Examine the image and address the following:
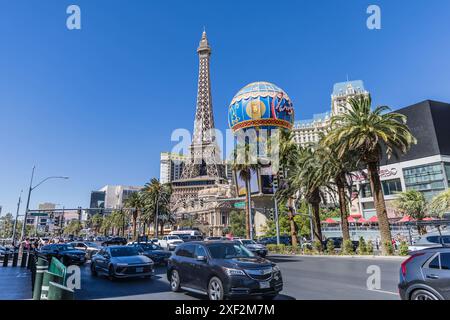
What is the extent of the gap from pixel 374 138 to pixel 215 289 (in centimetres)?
2247

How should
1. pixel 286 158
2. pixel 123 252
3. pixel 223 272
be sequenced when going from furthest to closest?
pixel 286 158 < pixel 123 252 < pixel 223 272

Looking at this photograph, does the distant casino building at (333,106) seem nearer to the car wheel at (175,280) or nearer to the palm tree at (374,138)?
the palm tree at (374,138)

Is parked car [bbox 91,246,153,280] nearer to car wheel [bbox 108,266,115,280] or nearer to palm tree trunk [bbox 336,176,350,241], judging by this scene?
car wheel [bbox 108,266,115,280]

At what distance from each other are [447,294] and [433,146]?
6673cm

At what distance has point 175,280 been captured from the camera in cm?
1042

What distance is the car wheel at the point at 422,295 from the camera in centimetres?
631

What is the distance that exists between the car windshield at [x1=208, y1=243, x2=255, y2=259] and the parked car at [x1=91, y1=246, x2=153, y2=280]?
5578 millimetres

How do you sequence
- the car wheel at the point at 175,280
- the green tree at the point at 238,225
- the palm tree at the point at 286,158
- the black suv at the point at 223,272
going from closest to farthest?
the black suv at the point at 223,272 < the car wheel at the point at 175,280 < the palm tree at the point at 286,158 < the green tree at the point at 238,225

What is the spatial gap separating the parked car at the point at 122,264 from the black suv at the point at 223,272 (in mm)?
3462

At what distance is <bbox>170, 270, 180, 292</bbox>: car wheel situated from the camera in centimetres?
1024

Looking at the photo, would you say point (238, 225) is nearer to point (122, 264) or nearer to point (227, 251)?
point (122, 264)

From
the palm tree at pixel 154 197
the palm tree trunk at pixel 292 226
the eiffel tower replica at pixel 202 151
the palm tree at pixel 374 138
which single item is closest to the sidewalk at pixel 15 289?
the palm tree at pixel 374 138

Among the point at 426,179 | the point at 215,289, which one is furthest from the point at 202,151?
the point at 215,289
